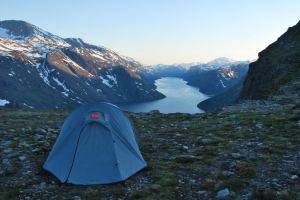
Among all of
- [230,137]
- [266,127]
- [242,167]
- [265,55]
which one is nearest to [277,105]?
[266,127]

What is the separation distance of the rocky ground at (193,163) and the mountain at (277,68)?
15451 mm

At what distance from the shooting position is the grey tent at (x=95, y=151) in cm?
1290

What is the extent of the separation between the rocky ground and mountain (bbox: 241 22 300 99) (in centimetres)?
1545

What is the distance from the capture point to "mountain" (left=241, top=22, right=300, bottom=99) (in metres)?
37.7

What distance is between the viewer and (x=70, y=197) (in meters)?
11.5

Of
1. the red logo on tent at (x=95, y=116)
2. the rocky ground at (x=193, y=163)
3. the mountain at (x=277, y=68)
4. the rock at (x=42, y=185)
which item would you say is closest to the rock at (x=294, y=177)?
the rocky ground at (x=193, y=163)

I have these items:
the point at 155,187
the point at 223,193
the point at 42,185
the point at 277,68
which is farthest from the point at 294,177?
the point at 277,68

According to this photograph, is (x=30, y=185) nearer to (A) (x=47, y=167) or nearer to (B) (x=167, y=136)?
(A) (x=47, y=167)

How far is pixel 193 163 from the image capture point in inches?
563

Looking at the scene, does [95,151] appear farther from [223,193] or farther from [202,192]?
[223,193]

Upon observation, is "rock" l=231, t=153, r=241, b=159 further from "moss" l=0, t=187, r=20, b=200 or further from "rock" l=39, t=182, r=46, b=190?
"moss" l=0, t=187, r=20, b=200

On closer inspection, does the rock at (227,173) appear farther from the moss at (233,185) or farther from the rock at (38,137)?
the rock at (38,137)

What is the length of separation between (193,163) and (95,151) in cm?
369

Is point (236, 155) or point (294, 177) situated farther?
point (236, 155)
